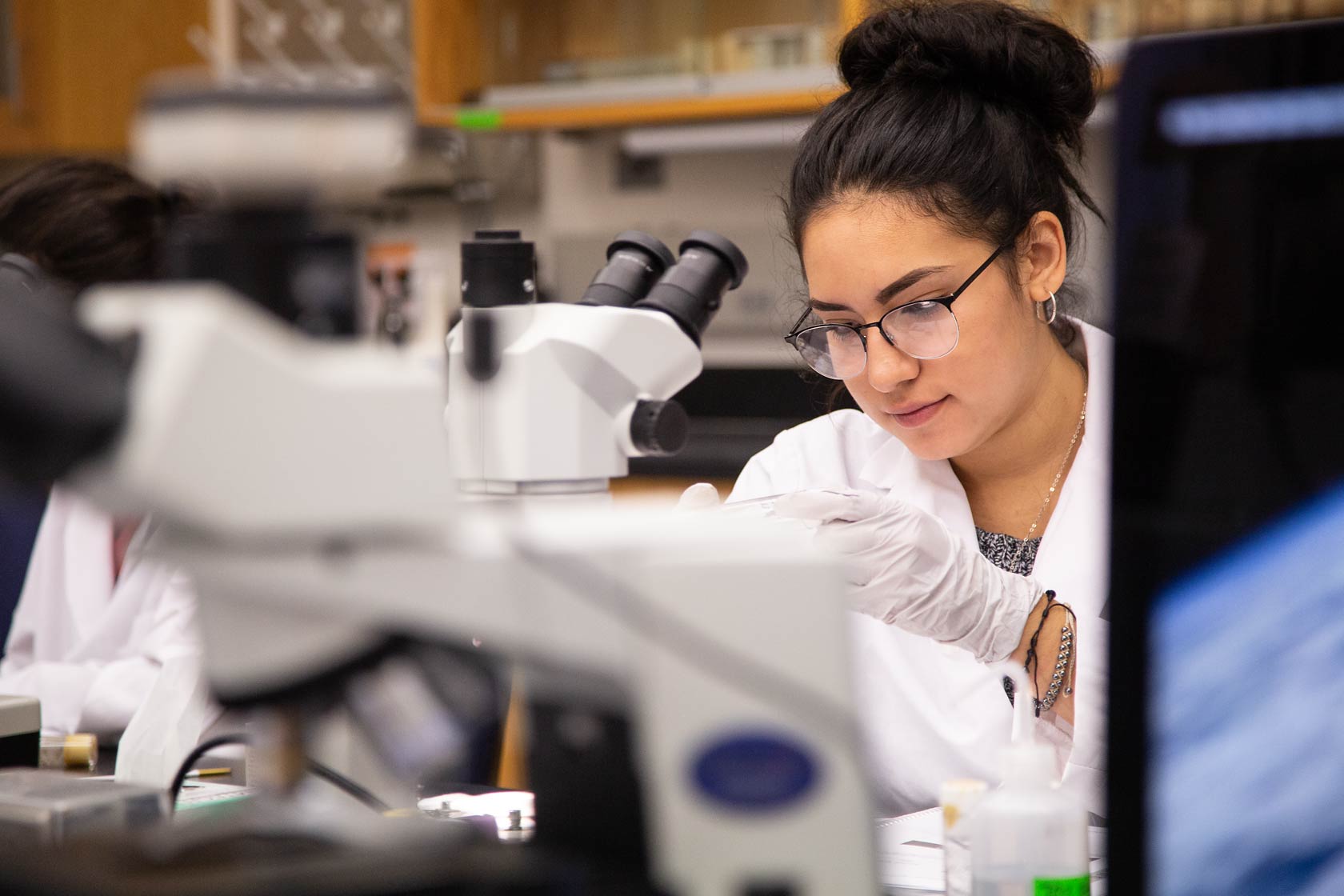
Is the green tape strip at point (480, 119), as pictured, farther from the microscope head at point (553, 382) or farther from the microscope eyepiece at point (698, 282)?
the microscope head at point (553, 382)

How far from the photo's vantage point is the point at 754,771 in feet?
1.85

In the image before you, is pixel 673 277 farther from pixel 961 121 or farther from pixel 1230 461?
pixel 1230 461

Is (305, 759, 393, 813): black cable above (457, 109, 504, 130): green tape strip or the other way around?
the other way around

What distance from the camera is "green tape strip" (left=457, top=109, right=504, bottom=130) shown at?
3.46 metres

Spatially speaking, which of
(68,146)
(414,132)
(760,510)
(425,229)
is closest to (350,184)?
(414,132)

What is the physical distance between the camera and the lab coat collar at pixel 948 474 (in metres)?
1.53

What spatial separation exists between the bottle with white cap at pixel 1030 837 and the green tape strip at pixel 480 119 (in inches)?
117

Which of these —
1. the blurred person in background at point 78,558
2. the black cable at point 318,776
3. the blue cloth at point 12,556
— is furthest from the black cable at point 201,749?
the blue cloth at point 12,556

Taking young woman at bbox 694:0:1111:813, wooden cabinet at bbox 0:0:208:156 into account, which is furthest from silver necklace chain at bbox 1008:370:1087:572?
wooden cabinet at bbox 0:0:208:156

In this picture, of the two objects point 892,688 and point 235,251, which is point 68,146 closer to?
point 892,688

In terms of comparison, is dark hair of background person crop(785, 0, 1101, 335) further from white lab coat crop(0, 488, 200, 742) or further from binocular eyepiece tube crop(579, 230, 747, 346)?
white lab coat crop(0, 488, 200, 742)

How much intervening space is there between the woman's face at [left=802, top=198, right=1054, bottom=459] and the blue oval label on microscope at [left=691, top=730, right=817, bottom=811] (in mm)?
942

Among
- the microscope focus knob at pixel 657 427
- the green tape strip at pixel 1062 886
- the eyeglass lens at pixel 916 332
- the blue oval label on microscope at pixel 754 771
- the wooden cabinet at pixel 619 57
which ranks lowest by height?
the green tape strip at pixel 1062 886

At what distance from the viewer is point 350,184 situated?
1.85ft
